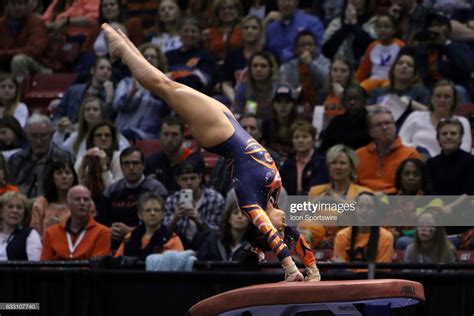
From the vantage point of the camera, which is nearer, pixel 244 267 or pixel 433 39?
pixel 244 267

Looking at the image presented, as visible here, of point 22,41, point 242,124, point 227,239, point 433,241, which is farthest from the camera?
point 22,41

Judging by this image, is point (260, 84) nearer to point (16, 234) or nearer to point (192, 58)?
point (192, 58)

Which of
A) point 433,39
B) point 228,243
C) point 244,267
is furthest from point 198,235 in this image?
point 433,39

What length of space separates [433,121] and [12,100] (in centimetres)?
431

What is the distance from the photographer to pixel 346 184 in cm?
991

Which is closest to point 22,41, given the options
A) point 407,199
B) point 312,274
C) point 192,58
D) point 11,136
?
point 11,136

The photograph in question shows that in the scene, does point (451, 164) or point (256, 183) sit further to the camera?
point (451, 164)

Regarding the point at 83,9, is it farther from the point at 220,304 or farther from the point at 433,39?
the point at 220,304

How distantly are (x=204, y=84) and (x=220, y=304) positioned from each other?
194 inches

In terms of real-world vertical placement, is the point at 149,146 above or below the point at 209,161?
above

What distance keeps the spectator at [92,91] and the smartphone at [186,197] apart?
241cm

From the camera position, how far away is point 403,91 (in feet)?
36.5

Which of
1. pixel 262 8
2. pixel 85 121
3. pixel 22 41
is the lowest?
pixel 85 121

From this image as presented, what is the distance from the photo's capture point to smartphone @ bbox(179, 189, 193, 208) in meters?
9.96
